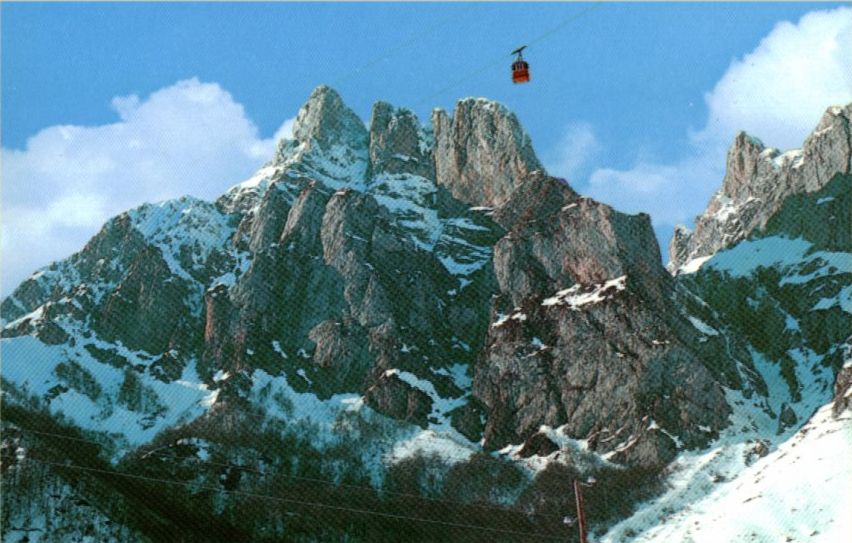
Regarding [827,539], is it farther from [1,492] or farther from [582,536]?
[1,492]

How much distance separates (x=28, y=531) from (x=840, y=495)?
449 ft

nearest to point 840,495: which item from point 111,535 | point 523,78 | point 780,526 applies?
point 780,526

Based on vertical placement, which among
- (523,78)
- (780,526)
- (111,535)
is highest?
(111,535)

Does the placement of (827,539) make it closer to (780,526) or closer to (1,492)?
(780,526)

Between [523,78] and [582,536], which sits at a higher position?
[523,78]

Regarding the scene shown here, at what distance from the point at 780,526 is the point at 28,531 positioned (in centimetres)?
12574

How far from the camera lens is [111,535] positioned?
194375 mm

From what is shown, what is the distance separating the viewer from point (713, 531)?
19550 centimetres

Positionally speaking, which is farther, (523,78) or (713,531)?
(713,531)

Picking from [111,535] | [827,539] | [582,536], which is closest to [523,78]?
[582,536]

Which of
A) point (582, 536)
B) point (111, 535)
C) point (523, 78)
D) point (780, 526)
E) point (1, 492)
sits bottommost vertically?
point (582, 536)

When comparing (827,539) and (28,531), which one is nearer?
(827,539)

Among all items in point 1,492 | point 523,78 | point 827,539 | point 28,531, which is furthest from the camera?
point 1,492

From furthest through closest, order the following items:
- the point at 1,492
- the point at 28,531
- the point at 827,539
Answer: the point at 1,492 < the point at 28,531 < the point at 827,539
